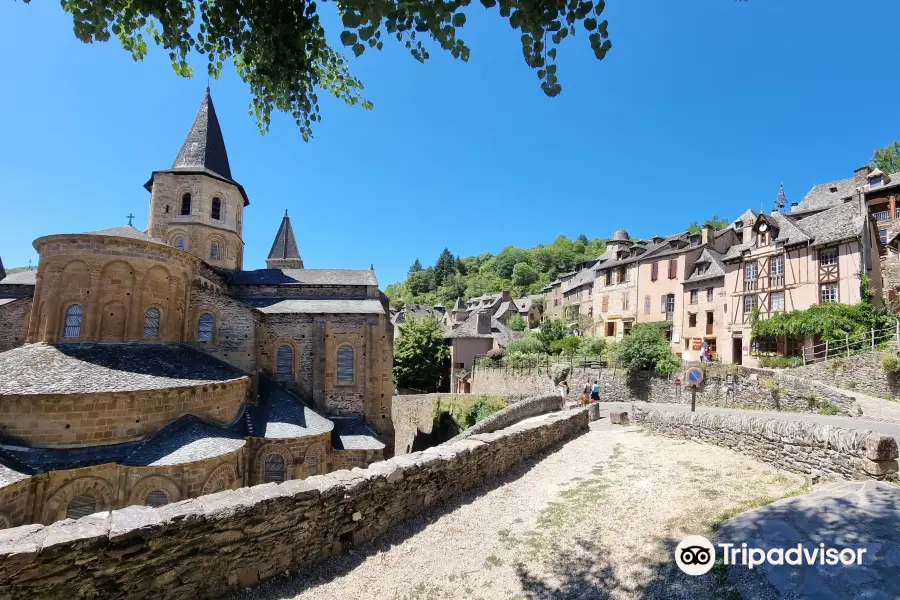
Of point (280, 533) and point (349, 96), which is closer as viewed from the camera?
point (280, 533)

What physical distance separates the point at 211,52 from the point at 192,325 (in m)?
17.5

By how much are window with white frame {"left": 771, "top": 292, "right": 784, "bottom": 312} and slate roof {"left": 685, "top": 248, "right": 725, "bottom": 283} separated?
390 centimetres

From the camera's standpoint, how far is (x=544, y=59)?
367 cm

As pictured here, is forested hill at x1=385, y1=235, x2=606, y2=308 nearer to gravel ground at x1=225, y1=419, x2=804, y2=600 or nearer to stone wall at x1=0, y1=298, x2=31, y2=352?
stone wall at x1=0, y1=298, x2=31, y2=352

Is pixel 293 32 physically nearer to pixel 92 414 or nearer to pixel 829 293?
pixel 92 414

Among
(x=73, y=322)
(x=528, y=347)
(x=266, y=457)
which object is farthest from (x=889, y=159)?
(x=73, y=322)

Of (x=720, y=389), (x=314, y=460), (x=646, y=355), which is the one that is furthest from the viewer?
(x=646, y=355)

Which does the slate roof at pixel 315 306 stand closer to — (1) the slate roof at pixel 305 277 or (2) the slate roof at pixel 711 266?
(1) the slate roof at pixel 305 277

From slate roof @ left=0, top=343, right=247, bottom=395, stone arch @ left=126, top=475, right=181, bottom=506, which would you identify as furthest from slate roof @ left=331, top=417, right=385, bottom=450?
stone arch @ left=126, top=475, right=181, bottom=506

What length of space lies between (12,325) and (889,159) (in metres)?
64.8

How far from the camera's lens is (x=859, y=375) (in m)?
17.8

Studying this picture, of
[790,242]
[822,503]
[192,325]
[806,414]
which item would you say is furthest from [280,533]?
[790,242]

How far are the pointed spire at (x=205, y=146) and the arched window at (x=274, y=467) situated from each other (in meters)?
18.1

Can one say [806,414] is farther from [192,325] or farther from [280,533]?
[192,325]
